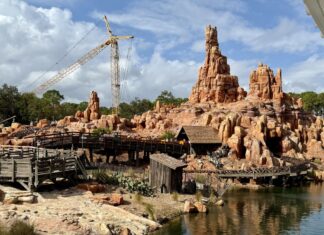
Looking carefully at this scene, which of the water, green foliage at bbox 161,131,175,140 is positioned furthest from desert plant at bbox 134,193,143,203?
green foliage at bbox 161,131,175,140

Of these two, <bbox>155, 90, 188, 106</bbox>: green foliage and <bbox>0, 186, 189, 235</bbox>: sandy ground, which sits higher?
<bbox>155, 90, 188, 106</bbox>: green foliage

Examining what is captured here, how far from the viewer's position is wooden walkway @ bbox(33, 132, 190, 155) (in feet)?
151

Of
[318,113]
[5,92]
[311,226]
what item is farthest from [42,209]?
[318,113]

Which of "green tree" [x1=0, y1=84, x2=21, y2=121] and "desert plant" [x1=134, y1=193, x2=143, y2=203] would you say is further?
"green tree" [x1=0, y1=84, x2=21, y2=121]

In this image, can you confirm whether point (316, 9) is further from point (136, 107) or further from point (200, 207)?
point (136, 107)

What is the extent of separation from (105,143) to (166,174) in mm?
16910

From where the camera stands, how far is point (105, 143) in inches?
1923

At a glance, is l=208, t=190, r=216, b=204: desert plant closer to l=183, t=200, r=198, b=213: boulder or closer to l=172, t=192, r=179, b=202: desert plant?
l=172, t=192, r=179, b=202: desert plant

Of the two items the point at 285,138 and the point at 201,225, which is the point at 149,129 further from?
the point at 201,225

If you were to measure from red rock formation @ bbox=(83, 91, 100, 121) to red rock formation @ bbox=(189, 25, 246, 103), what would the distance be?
20039 millimetres

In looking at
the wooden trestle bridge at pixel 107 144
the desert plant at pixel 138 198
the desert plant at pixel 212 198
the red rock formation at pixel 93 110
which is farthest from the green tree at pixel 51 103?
the desert plant at pixel 138 198

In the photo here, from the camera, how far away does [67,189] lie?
2766 centimetres

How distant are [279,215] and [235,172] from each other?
16979mm

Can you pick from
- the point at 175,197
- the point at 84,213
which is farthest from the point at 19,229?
the point at 175,197
